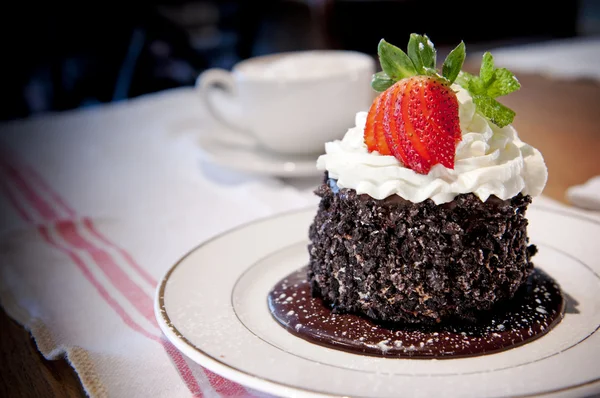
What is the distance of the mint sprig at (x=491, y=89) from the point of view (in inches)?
42.6

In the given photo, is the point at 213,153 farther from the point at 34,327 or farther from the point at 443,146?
the point at 443,146

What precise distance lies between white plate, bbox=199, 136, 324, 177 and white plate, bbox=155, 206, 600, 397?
18.8 inches

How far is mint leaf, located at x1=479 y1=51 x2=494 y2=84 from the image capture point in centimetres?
108

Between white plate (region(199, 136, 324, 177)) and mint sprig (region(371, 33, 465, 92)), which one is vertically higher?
mint sprig (region(371, 33, 465, 92))

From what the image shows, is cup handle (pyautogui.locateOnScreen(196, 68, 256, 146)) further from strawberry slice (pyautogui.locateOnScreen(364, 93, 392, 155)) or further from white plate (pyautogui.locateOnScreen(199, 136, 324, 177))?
strawberry slice (pyautogui.locateOnScreen(364, 93, 392, 155))

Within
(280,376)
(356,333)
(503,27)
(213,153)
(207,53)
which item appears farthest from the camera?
(503,27)

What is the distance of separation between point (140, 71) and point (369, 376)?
10.2 feet

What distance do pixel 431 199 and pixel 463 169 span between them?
0.08 metres

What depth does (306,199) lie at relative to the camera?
1771 millimetres

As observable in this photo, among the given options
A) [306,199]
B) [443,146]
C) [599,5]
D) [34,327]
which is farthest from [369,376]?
[599,5]

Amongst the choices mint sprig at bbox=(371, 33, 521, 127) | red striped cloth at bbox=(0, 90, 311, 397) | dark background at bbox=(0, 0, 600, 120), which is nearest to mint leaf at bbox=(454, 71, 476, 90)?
mint sprig at bbox=(371, 33, 521, 127)

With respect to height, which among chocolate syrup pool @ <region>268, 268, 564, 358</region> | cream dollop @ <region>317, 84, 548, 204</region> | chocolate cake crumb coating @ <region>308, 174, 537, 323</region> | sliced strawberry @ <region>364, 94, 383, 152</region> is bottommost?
chocolate syrup pool @ <region>268, 268, 564, 358</region>

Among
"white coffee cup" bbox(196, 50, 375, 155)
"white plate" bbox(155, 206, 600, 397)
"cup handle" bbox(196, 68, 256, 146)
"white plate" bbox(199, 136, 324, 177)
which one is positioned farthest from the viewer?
"cup handle" bbox(196, 68, 256, 146)

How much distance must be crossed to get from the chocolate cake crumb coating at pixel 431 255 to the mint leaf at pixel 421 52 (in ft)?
0.77
